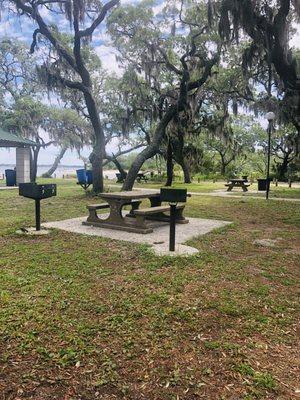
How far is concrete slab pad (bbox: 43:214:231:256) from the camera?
5.08 meters

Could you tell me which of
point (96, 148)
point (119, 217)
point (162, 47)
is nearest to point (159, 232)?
point (119, 217)

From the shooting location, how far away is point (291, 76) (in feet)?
29.5

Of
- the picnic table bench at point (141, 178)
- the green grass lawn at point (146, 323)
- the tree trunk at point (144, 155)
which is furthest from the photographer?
the picnic table bench at point (141, 178)

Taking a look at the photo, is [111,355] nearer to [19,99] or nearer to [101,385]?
[101,385]

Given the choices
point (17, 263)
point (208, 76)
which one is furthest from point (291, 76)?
point (17, 263)

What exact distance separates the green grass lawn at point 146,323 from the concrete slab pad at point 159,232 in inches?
12.8

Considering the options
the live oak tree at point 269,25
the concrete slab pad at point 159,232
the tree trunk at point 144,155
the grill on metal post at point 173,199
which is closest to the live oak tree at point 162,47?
the tree trunk at point 144,155

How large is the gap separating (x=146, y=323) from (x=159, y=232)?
358 centimetres

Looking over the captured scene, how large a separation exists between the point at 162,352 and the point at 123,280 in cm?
145

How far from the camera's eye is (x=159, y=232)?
6312 mm

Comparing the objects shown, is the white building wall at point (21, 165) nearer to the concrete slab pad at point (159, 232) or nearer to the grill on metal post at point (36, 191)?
the concrete slab pad at point (159, 232)

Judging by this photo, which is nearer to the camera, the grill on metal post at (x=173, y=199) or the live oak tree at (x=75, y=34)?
the grill on metal post at (x=173, y=199)

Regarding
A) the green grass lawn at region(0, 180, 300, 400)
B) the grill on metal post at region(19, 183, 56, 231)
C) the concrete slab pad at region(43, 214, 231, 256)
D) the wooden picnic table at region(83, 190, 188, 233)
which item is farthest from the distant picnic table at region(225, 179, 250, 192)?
the grill on metal post at region(19, 183, 56, 231)

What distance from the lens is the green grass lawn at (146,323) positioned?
2.04m
